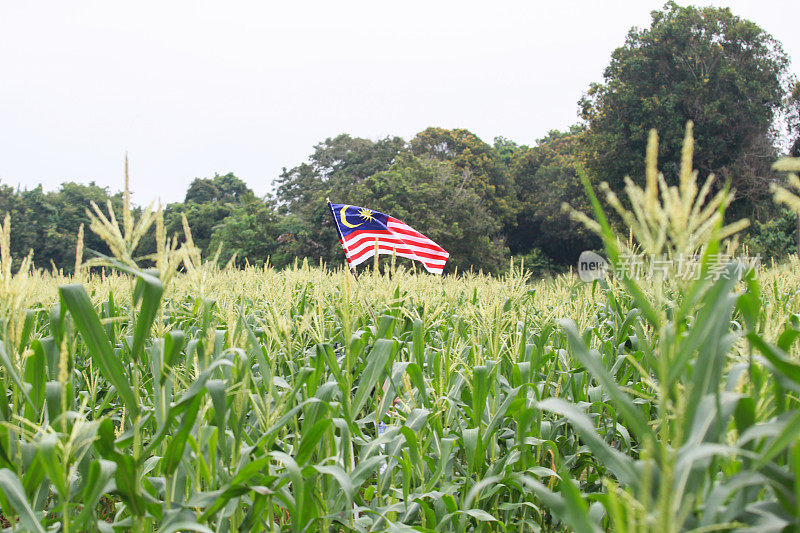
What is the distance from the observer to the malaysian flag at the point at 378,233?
820 centimetres

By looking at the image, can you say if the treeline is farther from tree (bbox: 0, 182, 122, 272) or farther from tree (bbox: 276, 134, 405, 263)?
tree (bbox: 0, 182, 122, 272)

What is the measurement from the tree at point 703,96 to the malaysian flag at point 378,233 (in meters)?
13.6

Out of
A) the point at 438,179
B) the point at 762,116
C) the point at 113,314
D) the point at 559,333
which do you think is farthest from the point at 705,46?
the point at 113,314

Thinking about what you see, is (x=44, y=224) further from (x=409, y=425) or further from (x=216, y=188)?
(x=409, y=425)

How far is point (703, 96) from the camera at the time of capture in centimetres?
1898

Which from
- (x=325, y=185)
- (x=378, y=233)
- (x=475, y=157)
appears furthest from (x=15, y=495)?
(x=475, y=157)

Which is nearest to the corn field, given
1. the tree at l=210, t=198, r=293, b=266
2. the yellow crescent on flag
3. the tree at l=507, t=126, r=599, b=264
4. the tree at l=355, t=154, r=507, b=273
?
the yellow crescent on flag

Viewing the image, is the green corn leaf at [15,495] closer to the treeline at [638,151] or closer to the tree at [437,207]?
the treeline at [638,151]

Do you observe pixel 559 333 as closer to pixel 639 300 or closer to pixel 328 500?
pixel 328 500

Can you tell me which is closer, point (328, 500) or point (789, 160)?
point (789, 160)

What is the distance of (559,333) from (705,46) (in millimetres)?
19992

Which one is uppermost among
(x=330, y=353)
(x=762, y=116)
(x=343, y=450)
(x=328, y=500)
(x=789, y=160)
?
(x=762, y=116)

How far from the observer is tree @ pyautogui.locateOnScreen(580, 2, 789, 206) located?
61.7ft

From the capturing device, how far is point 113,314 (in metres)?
3.84
